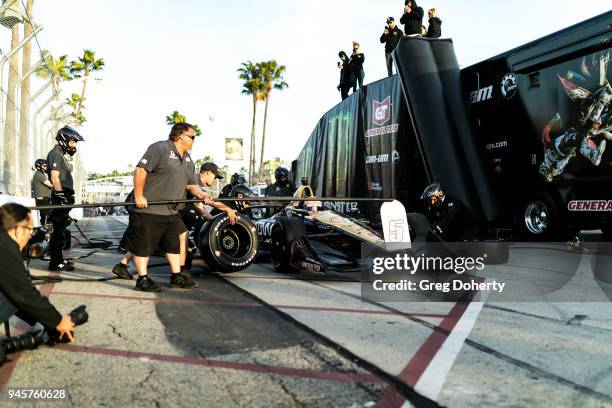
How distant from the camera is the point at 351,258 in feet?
20.3

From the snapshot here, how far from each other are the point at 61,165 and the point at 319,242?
3588 mm

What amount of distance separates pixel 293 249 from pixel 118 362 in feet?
11.1

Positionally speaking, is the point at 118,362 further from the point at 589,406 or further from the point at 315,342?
the point at 589,406

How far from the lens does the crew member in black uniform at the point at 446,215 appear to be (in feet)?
19.4

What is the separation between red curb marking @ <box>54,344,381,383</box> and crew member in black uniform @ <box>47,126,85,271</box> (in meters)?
3.65

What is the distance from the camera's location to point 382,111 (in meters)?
10.5

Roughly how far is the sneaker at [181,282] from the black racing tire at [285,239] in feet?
4.32

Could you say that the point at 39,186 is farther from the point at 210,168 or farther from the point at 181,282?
the point at 181,282

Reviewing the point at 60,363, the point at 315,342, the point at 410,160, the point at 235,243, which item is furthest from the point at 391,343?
the point at 410,160

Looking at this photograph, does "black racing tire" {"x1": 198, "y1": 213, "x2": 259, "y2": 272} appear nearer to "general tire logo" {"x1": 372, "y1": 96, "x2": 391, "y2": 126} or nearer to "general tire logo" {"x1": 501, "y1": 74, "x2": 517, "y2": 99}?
"general tire logo" {"x1": 372, "y1": 96, "x2": 391, "y2": 126}

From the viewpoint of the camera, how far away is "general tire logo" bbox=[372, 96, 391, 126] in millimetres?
10266

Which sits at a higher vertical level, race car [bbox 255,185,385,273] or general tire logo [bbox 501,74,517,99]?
general tire logo [bbox 501,74,517,99]

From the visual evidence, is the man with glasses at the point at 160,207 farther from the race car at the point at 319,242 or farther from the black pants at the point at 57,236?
the black pants at the point at 57,236

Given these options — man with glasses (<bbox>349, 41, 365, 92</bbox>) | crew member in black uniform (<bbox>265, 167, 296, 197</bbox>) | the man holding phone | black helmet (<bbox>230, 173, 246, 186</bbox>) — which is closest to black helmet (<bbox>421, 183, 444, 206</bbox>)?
crew member in black uniform (<bbox>265, 167, 296, 197</bbox>)
